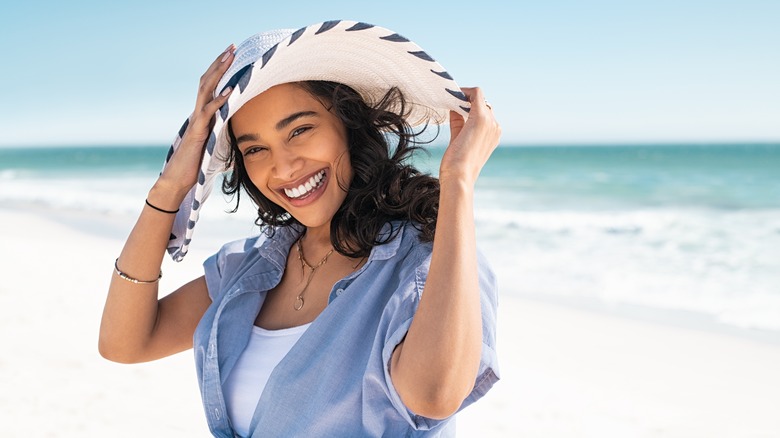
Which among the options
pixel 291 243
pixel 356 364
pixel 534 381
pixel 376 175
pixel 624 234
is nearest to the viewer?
pixel 356 364

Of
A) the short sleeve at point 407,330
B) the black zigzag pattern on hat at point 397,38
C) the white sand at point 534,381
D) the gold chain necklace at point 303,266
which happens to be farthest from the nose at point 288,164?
the white sand at point 534,381

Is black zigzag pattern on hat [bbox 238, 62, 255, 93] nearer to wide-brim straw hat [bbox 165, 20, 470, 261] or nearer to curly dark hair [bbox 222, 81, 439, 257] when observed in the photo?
wide-brim straw hat [bbox 165, 20, 470, 261]

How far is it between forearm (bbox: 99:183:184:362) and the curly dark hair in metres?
0.28

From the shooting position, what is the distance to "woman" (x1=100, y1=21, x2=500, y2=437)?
1.54 metres

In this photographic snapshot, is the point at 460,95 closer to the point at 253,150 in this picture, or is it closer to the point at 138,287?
the point at 253,150

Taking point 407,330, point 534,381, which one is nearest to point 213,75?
point 407,330

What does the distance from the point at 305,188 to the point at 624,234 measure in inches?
396

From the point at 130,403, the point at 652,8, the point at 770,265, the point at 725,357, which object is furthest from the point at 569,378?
the point at 652,8

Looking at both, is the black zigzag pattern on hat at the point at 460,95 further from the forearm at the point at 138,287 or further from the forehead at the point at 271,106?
the forearm at the point at 138,287

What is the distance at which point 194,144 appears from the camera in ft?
6.68

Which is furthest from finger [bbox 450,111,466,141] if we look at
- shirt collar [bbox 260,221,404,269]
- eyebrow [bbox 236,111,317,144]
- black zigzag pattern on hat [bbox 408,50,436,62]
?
eyebrow [bbox 236,111,317,144]

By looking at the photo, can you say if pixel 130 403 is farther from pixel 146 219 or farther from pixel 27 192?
pixel 27 192

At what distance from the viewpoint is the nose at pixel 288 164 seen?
1.95 m

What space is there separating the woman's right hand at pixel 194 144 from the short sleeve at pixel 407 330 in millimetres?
690
